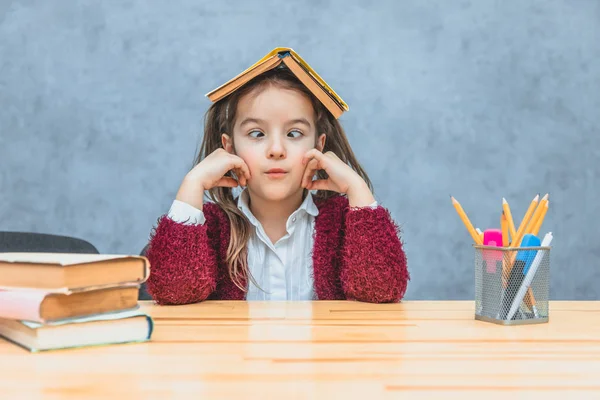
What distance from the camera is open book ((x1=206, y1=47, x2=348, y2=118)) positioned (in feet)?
4.31

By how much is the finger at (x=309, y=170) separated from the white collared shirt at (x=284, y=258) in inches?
3.7

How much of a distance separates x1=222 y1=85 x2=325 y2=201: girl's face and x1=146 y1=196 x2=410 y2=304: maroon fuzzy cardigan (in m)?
0.15

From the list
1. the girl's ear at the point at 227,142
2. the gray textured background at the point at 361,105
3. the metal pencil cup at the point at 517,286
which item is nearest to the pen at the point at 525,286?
the metal pencil cup at the point at 517,286

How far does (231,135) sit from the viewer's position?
153cm

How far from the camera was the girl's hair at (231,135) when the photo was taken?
1.47 metres

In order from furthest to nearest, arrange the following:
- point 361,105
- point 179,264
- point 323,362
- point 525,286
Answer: point 361,105 → point 179,264 → point 525,286 → point 323,362

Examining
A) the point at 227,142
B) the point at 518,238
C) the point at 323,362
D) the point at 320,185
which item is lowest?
the point at 323,362

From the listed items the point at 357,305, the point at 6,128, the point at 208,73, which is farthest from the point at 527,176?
the point at 6,128

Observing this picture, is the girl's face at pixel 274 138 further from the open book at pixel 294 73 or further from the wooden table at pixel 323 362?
the wooden table at pixel 323 362

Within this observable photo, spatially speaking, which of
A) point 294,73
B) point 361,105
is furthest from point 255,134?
point 361,105

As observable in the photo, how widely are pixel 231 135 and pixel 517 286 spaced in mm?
826

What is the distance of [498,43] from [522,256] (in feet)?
5.66

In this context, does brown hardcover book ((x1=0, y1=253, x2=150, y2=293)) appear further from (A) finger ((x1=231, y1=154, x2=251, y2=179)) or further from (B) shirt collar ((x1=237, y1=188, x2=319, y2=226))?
(B) shirt collar ((x1=237, y1=188, x2=319, y2=226))

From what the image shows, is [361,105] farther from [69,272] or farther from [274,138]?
[69,272]
